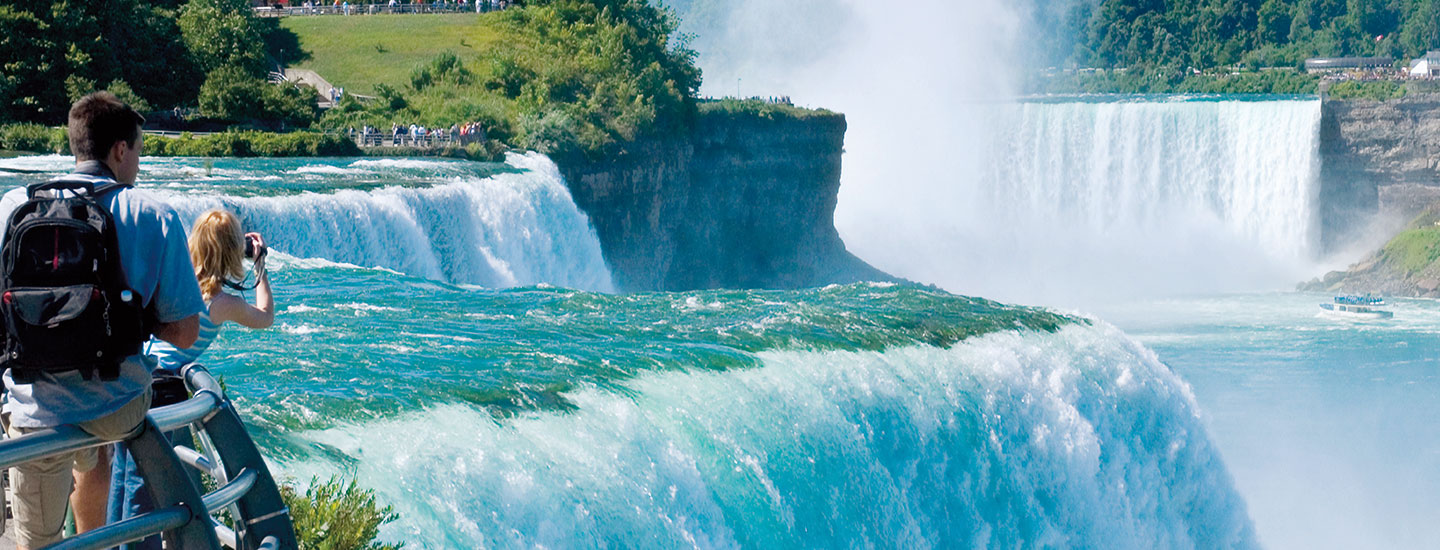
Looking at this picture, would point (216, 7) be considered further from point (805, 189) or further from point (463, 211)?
point (463, 211)

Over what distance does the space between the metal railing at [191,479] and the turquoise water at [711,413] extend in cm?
416

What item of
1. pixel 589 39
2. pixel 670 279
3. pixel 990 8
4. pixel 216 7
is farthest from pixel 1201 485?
pixel 990 8

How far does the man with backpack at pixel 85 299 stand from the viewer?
137 inches

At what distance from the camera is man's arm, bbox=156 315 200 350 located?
385cm

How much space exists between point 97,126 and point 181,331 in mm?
619

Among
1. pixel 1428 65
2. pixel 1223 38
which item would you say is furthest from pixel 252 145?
pixel 1223 38

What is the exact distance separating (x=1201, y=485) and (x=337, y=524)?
13746 mm

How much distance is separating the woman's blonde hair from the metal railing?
4.22ft

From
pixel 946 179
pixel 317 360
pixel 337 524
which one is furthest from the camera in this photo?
pixel 946 179

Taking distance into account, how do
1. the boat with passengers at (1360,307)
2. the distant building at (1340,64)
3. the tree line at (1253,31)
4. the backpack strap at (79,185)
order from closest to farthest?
the backpack strap at (79,185), the boat with passengers at (1360,307), the distant building at (1340,64), the tree line at (1253,31)

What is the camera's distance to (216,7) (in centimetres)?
4806

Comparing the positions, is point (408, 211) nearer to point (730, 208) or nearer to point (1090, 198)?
point (730, 208)

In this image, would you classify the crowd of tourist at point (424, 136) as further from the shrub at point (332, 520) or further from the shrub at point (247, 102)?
the shrub at point (332, 520)

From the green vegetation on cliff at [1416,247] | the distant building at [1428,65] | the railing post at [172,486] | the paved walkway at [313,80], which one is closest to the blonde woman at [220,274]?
the railing post at [172,486]
